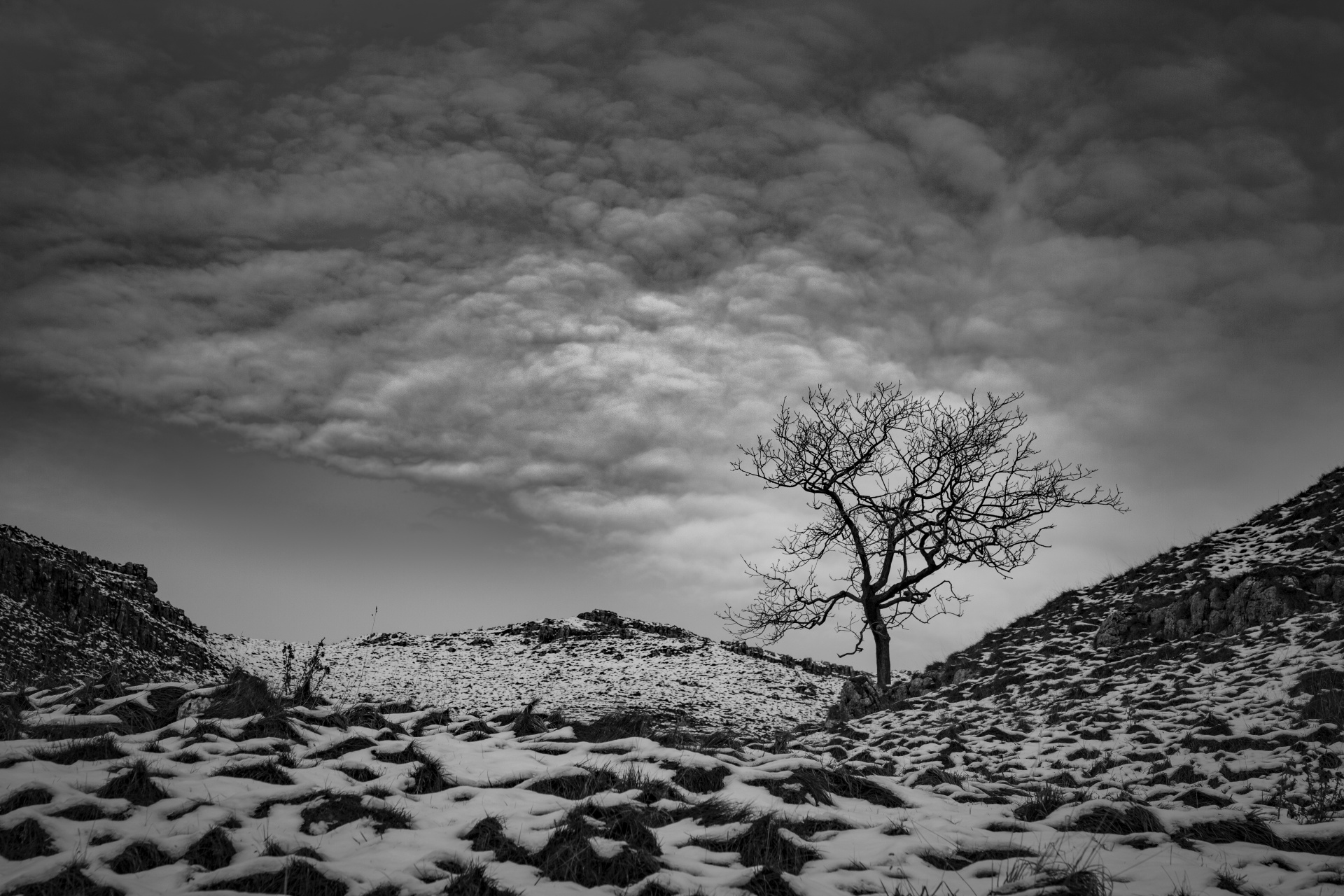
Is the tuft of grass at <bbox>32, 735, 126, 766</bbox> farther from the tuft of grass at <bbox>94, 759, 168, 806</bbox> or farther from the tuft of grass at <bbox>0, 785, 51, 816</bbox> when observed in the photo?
the tuft of grass at <bbox>0, 785, 51, 816</bbox>

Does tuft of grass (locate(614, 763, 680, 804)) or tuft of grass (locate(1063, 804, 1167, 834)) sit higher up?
tuft of grass (locate(1063, 804, 1167, 834))

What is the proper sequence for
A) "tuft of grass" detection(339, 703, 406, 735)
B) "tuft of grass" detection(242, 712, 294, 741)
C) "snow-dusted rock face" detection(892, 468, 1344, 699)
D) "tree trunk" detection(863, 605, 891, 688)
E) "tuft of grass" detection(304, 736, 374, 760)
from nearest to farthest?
"tuft of grass" detection(304, 736, 374, 760) < "tuft of grass" detection(242, 712, 294, 741) < "tuft of grass" detection(339, 703, 406, 735) < "snow-dusted rock face" detection(892, 468, 1344, 699) < "tree trunk" detection(863, 605, 891, 688)

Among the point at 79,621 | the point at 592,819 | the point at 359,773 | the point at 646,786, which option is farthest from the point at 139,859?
the point at 79,621

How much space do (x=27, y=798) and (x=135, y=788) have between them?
1.79ft

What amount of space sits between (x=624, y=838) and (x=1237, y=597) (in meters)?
13.2

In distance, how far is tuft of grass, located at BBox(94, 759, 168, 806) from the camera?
464cm

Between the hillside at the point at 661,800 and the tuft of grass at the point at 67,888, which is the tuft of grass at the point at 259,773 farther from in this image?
the tuft of grass at the point at 67,888

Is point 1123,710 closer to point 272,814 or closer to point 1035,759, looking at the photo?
point 1035,759

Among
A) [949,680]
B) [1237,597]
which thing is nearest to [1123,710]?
[1237,597]

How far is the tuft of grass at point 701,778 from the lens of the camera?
18.5ft

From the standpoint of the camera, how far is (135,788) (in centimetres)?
476

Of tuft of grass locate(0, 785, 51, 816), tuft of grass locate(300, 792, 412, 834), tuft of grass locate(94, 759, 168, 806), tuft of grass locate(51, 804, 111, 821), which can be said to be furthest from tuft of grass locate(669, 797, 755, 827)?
tuft of grass locate(0, 785, 51, 816)

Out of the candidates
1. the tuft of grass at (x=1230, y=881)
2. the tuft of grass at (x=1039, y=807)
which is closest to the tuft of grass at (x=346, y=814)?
the tuft of grass at (x=1039, y=807)

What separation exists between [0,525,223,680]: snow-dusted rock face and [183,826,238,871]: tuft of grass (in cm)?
1613
